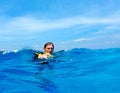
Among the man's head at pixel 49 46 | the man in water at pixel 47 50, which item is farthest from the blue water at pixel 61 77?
the man's head at pixel 49 46

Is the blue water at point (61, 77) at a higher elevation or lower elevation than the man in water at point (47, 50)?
lower

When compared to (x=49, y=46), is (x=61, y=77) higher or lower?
lower

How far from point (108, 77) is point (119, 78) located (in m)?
0.44

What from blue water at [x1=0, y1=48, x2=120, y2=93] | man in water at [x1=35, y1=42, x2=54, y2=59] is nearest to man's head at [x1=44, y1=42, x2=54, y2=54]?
man in water at [x1=35, y1=42, x2=54, y2=59]

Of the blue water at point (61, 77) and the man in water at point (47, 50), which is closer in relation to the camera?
the blue water at point (61, 77)

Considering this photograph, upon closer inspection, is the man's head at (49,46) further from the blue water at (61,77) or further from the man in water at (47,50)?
the blue water at (61,77)

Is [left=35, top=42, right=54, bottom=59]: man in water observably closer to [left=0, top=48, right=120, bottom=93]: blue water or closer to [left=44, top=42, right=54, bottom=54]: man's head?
[left=44, top=42, right=54, bottom=54]: man's head

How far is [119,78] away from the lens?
35.5 ft

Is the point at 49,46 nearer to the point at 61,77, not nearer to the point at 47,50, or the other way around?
the point at 47,50

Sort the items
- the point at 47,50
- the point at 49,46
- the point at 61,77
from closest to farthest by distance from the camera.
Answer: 1. the point at 61,77
2. the point at 49,46
3. the point at 47,50

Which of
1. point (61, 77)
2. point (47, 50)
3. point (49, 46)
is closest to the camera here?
point (61, 77)

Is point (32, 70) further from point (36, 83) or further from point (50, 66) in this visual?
point (36, 83)

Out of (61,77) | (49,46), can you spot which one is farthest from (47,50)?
(61,77)

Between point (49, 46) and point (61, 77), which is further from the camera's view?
point (49, 46)
